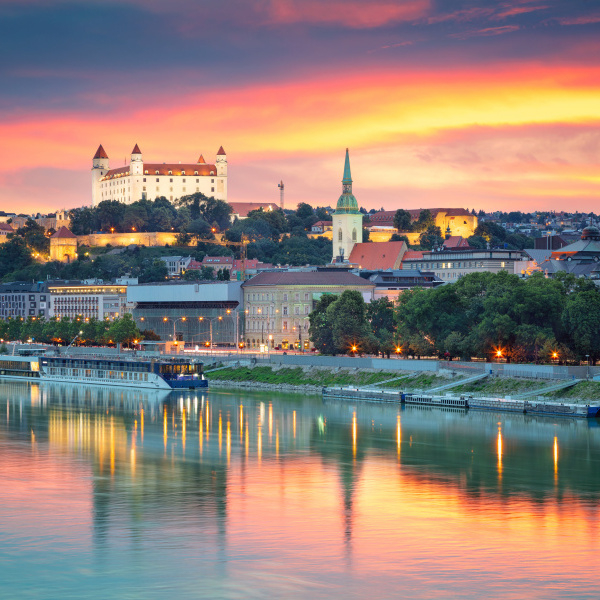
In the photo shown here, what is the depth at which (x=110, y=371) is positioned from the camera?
293ft

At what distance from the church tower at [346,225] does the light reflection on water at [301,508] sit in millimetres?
102607

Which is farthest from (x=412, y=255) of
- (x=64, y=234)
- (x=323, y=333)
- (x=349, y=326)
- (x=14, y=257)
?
(x=14, y=257)

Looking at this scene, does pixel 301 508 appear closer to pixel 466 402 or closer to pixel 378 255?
pixel 466 402

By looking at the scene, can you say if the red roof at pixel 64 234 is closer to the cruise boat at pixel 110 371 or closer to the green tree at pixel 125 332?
the green tree at pixel 125 332

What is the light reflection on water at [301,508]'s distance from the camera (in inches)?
1089

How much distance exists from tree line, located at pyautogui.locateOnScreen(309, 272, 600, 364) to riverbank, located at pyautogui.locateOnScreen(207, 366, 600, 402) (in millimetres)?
3660

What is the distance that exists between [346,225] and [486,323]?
299 feet

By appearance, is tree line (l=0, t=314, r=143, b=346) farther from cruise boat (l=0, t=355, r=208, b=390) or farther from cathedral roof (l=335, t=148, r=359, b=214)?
cathedral roof (l=335, t=148, r=359, b=214)

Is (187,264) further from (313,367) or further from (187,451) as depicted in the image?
(187,451)

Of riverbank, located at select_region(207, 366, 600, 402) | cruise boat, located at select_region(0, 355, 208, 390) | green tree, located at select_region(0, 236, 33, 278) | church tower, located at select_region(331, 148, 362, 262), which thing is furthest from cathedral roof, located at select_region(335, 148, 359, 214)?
riverbank, located at select_region(207, 366, 600, 402)

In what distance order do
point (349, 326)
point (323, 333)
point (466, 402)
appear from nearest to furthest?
point (466, 402) → point (349, 326) → point (323, 333)

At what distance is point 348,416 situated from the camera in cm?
6253

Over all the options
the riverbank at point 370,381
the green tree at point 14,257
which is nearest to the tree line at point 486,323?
the riverbank at point 370,381

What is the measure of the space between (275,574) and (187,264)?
14567cm
